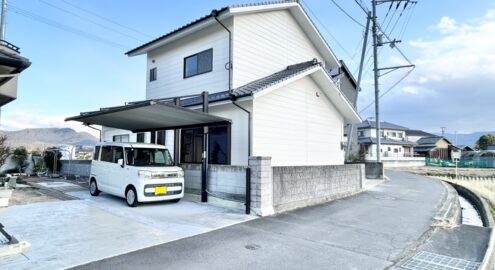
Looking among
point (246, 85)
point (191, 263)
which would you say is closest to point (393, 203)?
point (246, 85)

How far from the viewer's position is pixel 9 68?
12.2ft

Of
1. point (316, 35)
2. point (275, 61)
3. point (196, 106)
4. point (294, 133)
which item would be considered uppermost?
point (316, 35)

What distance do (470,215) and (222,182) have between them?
867 cm

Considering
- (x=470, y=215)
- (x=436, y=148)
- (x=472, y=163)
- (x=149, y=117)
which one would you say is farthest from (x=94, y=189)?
(x=436, y=148)

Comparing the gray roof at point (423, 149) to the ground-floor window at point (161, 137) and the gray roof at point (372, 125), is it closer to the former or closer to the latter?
the gray roof at point (372, 125)

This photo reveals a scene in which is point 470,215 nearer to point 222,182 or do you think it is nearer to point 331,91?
point 331,91

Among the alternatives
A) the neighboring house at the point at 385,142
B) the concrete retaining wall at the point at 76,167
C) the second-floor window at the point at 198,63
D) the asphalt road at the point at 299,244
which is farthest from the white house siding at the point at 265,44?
the neighboring house at the point at 385,142

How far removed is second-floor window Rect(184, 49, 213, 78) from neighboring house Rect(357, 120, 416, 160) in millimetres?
33212

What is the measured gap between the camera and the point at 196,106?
33.6 feet

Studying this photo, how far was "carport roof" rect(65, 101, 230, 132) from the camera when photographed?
7.28 metres

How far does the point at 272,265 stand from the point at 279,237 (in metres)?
1.35

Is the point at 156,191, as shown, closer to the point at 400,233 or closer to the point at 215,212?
the point at 215,212

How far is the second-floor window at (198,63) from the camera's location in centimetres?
1153

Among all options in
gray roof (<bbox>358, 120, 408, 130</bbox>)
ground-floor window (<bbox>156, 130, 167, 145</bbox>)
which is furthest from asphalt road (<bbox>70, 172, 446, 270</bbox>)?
gray roof (<bbox>358, 120, 408, 130</bbox>)
